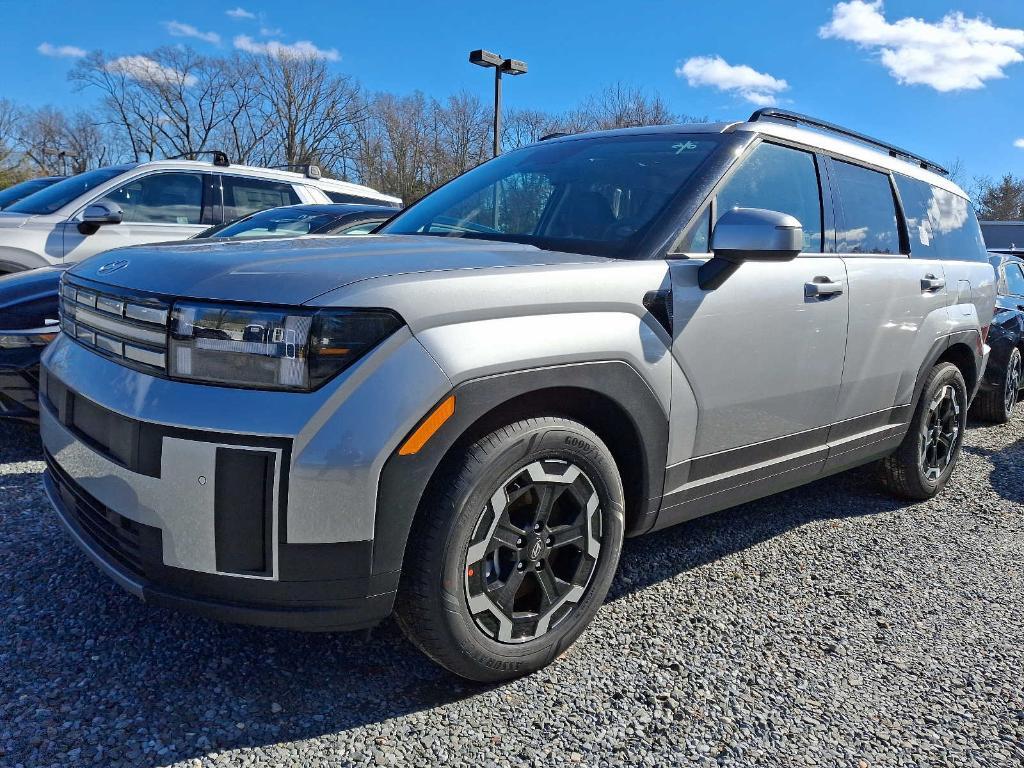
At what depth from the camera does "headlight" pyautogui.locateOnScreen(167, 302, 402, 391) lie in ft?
6.18

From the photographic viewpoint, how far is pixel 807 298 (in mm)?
3057

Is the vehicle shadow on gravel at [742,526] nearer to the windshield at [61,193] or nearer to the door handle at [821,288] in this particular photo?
the door handle at [821,288]

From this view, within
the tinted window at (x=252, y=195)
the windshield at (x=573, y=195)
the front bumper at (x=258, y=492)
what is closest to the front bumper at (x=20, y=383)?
the windshield at (x=573, y=195)

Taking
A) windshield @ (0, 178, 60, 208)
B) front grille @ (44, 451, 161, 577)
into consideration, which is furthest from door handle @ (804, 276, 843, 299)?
windshield @ (0, 178, 60, 208)

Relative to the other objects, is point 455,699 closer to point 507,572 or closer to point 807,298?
point 507,572

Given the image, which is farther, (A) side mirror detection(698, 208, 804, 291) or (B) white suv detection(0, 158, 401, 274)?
(B) white suv detection(0, 158, 401, 274)

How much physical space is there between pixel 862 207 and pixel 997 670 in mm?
2052

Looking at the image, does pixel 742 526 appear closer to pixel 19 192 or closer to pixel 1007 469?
pixel 1007 469

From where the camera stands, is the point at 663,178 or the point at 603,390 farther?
the point at 663,178

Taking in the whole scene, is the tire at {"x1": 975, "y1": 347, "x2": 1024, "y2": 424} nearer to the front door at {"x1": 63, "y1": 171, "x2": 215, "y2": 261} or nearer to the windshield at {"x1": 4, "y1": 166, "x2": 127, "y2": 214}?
the front door at {"x1": 63, "y1": 171, "x2": 215, "y2": 261}

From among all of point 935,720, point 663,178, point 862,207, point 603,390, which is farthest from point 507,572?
point 862,207

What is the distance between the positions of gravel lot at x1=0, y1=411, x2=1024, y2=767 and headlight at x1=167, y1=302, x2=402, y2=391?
0.95 metres

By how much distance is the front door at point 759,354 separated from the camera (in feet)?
8.70

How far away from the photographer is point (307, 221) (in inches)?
277
